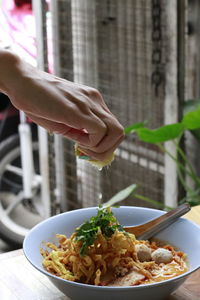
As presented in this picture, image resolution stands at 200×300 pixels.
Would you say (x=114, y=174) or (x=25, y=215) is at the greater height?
(x=114, y=174)

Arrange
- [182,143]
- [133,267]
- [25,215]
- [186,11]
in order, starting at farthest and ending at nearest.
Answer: [25,215] < [182,143] < [186,11] < [133,267]

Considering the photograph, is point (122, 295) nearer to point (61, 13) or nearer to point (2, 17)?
point (61, 13)

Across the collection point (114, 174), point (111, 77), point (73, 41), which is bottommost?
point (114, 174)

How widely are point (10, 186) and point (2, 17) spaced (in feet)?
3.45

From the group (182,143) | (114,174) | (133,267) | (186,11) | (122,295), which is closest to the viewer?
(122,295)

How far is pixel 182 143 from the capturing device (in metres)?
2.64

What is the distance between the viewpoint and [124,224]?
4.33 ft

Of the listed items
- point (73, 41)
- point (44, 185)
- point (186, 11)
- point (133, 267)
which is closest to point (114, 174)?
point (44, 185)

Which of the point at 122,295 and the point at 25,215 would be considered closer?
the point at 122,295

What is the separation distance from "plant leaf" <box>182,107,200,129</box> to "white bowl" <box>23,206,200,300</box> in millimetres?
941

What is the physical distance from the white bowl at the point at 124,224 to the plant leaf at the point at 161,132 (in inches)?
35.3

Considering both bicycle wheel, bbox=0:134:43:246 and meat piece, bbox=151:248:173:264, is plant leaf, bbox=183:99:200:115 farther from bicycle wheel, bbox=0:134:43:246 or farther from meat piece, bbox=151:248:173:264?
meat piece, bbox=151:248:173:264

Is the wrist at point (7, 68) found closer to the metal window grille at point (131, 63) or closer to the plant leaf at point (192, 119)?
the plant leaf at point (192, 119)

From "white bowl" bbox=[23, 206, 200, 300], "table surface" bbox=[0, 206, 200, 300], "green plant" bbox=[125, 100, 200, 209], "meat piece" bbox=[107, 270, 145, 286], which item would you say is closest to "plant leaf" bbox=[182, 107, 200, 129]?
"green plant" bbox=[125, 100, 200, 209]
